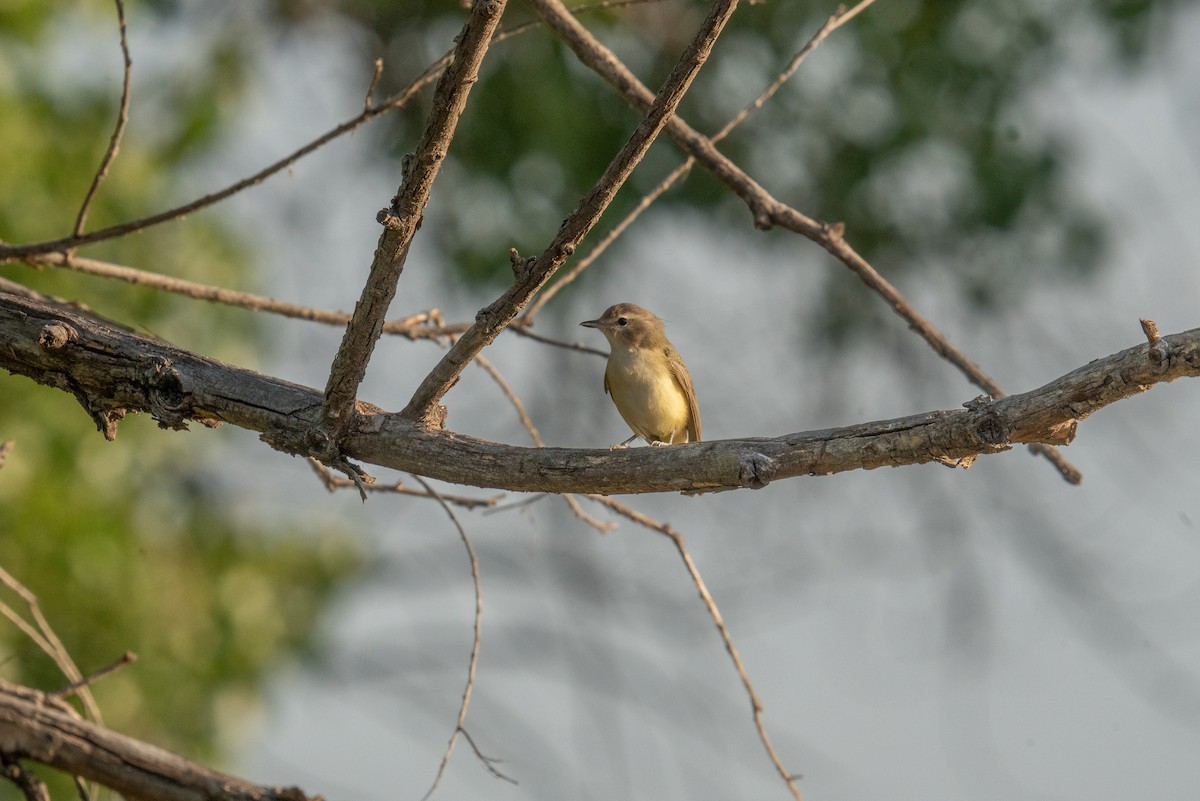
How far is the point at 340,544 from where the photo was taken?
11406mm

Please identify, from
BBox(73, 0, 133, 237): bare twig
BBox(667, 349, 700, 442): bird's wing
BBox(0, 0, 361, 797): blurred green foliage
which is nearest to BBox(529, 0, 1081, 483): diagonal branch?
BBox(73, 0, 133, 237): bare twig

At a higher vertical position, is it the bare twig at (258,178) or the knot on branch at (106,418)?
the bare twig at (258,178)

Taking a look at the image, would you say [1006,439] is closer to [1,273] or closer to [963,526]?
[1,273]

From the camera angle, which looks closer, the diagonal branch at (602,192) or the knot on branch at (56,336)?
the diagonal branch at (602,192)

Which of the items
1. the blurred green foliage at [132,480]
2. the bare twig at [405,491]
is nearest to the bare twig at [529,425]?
the bare twig at [405,491]

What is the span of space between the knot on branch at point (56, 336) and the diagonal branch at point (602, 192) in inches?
41.5

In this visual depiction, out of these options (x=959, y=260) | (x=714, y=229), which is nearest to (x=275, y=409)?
(x=714, y=229)

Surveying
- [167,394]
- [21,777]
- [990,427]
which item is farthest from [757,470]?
[21,777]

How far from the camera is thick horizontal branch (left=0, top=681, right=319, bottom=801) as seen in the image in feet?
11.5

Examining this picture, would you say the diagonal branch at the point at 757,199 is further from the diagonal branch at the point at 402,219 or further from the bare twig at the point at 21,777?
the bare twig at the point at 21,777

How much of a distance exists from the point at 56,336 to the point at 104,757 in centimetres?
Result: 121

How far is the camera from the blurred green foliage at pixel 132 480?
7.59 metres

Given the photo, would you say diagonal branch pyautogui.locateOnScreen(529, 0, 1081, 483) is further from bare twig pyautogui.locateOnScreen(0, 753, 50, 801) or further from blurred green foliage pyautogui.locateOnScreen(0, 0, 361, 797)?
blurred green foliage pyautogui.locateOnScreen(0, 0, 361, 797)

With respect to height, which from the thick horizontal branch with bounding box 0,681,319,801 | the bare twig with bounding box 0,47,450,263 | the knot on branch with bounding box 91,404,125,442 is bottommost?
the thick horizontal branch with bounding box 0,681,319,801
